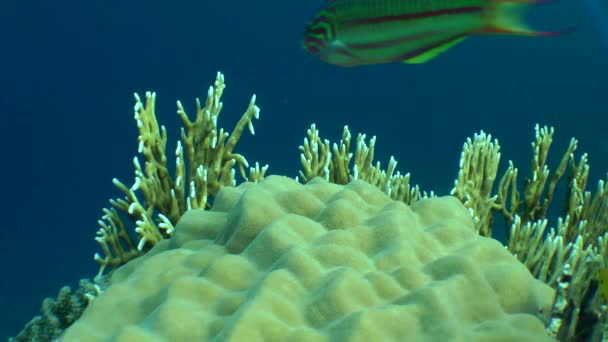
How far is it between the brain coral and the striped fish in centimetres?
97

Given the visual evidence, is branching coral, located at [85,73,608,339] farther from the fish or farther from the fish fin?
the fish

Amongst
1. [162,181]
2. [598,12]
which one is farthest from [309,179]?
[598,12]

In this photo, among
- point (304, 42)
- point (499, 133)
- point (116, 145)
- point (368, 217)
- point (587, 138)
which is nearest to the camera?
point (304, 42)

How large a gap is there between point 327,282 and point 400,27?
114 centimetres

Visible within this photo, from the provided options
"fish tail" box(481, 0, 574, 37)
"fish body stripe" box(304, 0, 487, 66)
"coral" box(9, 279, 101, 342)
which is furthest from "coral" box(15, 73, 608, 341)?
"fish tail" box(481, 0, 574, 37)

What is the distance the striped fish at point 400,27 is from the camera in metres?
1.82

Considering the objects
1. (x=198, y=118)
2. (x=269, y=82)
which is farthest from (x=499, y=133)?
(x=198, y=118)

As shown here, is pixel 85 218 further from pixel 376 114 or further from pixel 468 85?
pixel 468 85

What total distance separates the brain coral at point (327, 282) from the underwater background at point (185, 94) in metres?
36.7

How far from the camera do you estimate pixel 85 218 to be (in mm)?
53906

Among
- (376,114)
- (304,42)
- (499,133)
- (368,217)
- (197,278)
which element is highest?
(376,114)

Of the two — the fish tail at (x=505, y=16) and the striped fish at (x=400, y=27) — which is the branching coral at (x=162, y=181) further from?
the fish tail at (x=505, y=16)

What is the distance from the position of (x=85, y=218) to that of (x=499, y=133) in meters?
39.7

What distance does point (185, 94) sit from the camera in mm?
59750
